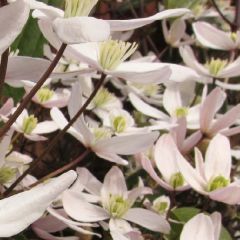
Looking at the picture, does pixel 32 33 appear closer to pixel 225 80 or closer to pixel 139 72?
pixel 139 72

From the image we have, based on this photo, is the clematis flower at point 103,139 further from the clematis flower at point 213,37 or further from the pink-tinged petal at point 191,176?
the clematis flower at point 213,37

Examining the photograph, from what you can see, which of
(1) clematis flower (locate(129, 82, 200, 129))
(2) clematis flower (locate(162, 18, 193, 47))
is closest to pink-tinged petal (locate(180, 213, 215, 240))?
(1) clematis flower (locate(129, 82, 200, 129))

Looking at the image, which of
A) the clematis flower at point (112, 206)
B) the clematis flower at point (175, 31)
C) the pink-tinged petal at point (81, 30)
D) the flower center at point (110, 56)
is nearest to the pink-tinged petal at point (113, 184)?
the clematis flower at point (112, 206)

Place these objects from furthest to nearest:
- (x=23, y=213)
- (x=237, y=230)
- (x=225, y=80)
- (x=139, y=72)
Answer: (x=225, y=80) < (x=237, y=230) < (x=139, y=72) < (x=23, y=213)

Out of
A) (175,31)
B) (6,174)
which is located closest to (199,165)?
(6,174)

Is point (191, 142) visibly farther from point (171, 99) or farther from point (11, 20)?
point (11, 20)

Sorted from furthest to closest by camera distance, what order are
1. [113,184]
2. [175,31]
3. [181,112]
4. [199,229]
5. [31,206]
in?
[175,31], [181,112], [113,184], [199,229], [31,206]

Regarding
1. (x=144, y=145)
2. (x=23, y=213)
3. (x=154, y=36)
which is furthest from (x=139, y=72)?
(x=154, y=36)
